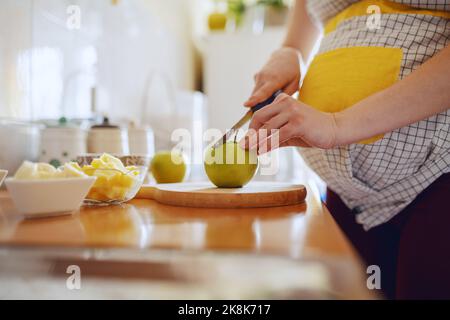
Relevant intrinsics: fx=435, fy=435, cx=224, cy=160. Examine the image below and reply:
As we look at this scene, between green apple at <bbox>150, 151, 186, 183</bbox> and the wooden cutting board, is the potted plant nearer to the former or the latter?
green apple at <bbox>150, 151, 186, 183</bbox>

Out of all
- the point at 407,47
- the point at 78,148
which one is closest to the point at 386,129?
the point at 407,47

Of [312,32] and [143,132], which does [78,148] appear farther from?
[312,32]

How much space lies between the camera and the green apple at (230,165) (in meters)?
0.78

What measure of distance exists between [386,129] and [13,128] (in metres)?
0.76

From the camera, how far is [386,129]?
0.66 m

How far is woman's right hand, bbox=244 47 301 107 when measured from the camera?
2.87 feet

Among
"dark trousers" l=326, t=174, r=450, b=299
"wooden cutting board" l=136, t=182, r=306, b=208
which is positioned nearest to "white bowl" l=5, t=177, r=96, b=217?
"wooden cutting board" l=136, t=182, r=306, b=208

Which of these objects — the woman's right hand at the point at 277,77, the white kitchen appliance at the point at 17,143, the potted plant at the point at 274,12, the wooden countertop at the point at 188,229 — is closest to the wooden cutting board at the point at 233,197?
the wooden countertop at the point at 188,229

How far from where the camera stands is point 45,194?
52cm

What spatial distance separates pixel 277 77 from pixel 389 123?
0.31m

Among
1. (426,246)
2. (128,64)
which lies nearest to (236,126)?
(426,246)

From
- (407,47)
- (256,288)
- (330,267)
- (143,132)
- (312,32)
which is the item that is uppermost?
(312,32)

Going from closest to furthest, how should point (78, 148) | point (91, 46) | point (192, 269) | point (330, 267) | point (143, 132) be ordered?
point (330, 267) < point (192, 269) < point (78, 148) < point (143, 132) < point (91, 46)

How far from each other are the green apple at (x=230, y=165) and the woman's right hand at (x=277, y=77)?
11 centimetres
